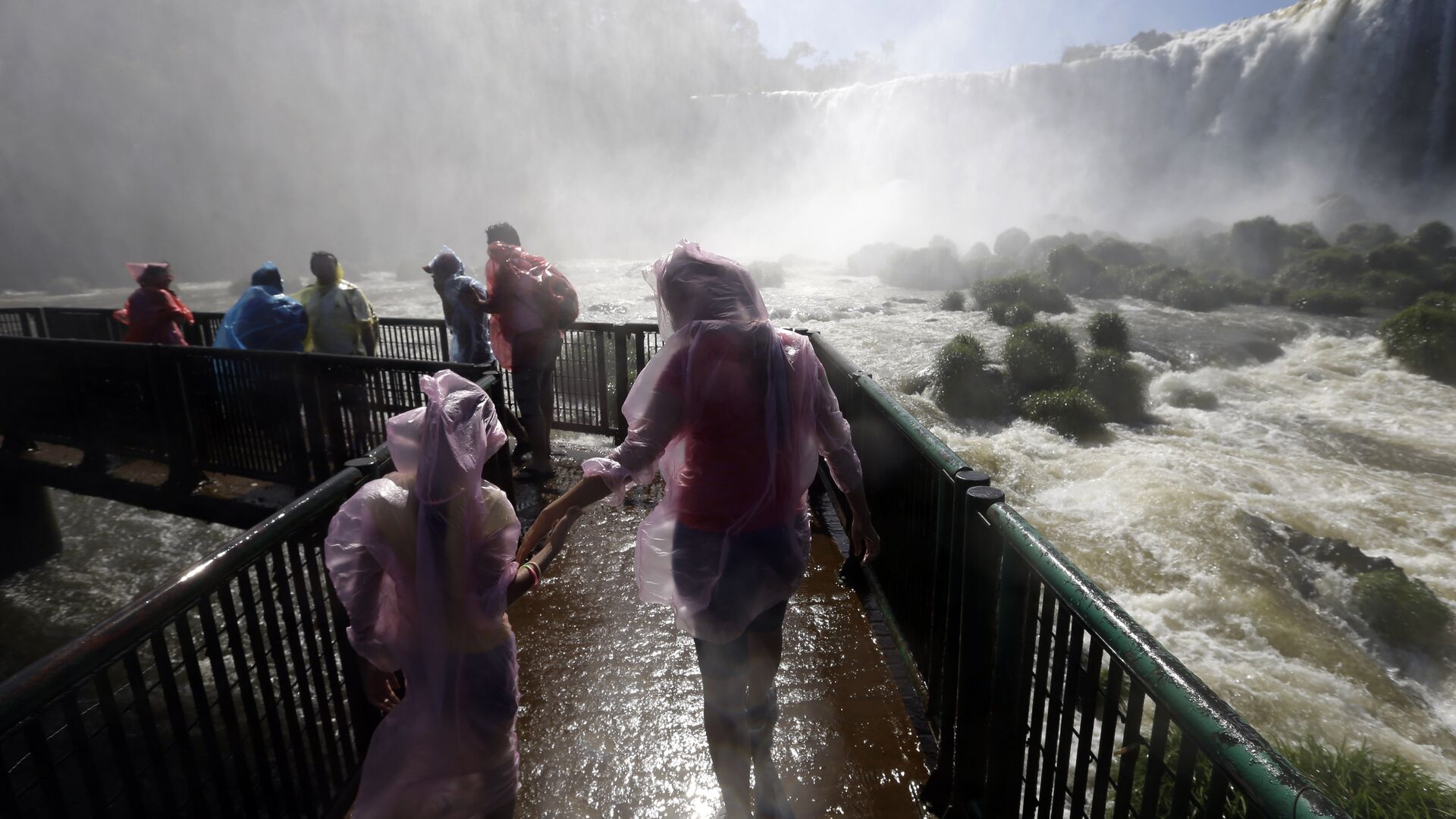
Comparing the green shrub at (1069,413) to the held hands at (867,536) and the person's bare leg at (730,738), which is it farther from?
the person's bare leg at (730,738)

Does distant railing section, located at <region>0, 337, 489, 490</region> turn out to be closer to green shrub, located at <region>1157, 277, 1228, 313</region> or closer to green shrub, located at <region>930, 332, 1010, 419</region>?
green shrub, located at <region>930, 332, 1010, 419</region>

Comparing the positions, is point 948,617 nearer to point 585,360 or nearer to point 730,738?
point 730,738

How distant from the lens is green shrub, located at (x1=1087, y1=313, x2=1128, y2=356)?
14.9 metres

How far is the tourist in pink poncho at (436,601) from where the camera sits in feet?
5.62

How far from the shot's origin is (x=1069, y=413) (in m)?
11.2

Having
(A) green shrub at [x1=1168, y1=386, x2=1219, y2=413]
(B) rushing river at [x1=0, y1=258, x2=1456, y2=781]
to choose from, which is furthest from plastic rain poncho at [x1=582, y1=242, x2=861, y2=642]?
(A) green shrub at [x1=1168, y1=386, x2=1219, y2=413]

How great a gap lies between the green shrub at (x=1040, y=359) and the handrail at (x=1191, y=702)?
38.9 ft

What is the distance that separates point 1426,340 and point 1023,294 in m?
8.02

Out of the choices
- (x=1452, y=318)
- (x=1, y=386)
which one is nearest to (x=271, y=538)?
(x=1, y=386)

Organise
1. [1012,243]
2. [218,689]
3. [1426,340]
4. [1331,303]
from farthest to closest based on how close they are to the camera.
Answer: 1. [1012,243]
2. [1331,303]
3. [1426,340]
4. [218,689]

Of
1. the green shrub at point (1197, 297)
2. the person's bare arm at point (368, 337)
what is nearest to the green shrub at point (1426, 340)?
the green shrub at point (1197, 297)

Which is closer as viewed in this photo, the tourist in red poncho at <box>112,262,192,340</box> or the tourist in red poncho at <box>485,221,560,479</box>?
the tourist in red poncho at <box>485,221,560,479</box>

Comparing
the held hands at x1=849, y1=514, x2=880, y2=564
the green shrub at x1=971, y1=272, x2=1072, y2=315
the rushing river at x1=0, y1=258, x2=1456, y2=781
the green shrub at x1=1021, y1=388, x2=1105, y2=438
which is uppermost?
the held hands at x1=849, y1=514, x2=880, y2=564

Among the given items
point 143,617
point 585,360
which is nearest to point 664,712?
point 143,617
